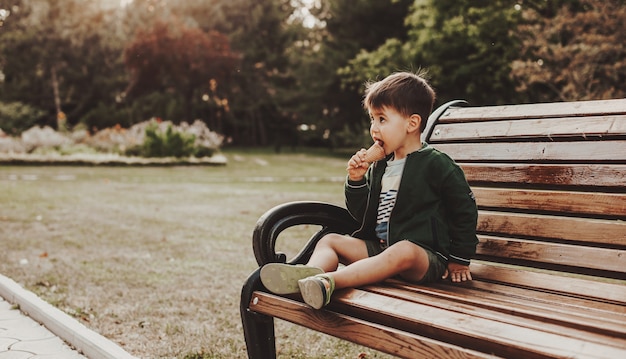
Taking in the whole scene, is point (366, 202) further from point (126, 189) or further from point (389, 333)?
point (126, 189)

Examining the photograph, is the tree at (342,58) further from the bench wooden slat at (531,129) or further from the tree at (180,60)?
the bench wooden slat at (531,129)

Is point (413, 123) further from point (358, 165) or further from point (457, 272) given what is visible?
point (457, 272)

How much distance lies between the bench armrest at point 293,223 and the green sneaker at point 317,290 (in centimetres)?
38

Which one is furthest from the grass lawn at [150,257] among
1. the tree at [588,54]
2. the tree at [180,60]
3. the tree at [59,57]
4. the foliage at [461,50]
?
the tree at [59,57]

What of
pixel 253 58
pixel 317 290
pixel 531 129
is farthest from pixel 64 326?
pixel 253 58

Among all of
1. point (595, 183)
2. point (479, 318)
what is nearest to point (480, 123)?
point (595, 183)

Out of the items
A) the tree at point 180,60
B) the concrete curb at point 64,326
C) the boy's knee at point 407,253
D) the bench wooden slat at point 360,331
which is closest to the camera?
the bench wooden slat at point 360,331

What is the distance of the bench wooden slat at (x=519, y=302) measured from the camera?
171 cm

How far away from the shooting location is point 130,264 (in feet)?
17.0

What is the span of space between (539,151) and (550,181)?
0.48 feet

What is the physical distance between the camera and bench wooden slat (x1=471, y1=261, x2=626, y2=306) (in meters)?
2.17

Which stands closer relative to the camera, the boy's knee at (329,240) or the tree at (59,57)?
the boy's knee at (329,240)

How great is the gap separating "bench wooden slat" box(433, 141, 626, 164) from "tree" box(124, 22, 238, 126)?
29.3m

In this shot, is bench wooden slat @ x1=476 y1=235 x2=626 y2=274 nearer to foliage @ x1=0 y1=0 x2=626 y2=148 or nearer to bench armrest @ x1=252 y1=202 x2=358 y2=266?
bench armrest @ x1=252 y1=202 x2=358 y2=266
